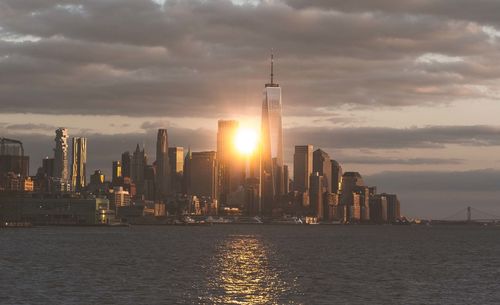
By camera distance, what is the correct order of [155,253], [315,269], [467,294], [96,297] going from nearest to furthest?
1. [96,297]
2. [467,294]
3. [315,269]
4. [155,253]

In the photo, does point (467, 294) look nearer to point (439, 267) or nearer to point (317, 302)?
point (317, 302)

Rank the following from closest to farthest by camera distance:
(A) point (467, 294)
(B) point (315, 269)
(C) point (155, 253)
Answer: (A) point (467, 294) → (B) point (315, 269) → (C) point (155, 253)

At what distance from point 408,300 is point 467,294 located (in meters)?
11.2

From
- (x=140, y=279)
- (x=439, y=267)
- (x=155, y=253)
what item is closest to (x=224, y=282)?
(x=140, y=279)

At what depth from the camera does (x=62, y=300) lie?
92062 mm

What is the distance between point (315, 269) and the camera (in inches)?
5458

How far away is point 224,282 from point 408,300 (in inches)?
1019

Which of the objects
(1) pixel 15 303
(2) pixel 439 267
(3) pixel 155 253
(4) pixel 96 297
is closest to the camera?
(1) pixel 15 303

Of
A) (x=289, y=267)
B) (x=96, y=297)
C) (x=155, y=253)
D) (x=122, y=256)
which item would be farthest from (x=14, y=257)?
(x=96, y=297)

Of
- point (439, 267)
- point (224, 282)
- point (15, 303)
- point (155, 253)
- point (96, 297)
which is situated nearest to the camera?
point (15, 303)

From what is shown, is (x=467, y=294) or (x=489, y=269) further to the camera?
(x=489, y=269)

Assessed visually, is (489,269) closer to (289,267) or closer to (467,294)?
(289,267)

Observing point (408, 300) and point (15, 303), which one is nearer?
point (15, 303)

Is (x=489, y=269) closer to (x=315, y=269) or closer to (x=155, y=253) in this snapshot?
(x=315, y=269)
